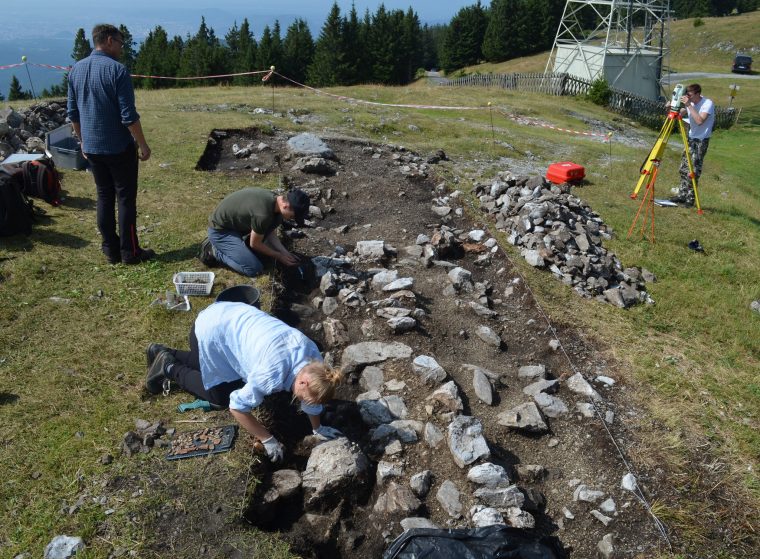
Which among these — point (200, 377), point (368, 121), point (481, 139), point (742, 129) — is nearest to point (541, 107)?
point (481, 139)

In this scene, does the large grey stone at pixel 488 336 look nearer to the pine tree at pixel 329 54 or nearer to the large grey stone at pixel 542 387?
the large grey stone at pixel 542 387

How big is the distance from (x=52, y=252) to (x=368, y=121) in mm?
10768

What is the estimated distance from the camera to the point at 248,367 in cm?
399

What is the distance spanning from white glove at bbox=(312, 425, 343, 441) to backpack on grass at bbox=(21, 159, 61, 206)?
21.1 ft

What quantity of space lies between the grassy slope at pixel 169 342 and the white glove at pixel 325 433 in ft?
2.17

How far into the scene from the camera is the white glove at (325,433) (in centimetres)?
443

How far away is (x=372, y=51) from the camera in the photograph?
2357 inches

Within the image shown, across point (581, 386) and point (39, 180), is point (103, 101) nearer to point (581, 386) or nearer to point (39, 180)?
point (39, 180)

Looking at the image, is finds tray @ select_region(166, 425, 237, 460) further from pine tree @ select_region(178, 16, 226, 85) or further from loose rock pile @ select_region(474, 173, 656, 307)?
pine tree @ select_region(178, 16, 226, 85)

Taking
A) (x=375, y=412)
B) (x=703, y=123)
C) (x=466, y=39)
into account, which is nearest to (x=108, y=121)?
(x=375, y=412)

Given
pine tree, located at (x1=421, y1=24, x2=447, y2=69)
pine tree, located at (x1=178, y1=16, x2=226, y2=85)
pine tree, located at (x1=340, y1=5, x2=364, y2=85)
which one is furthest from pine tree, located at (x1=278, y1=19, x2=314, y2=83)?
pine tree, located at (x1=421, y1=24, x2=447, y2=69)

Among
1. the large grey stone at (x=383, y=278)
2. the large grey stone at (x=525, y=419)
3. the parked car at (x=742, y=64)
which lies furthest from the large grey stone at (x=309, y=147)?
the parked car at (x=742, y=64)

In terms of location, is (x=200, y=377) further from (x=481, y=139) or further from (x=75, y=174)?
(x=481, y=139)

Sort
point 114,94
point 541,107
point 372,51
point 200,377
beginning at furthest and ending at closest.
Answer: point 372,51, point 541,107, point 114,94, point 200,377
